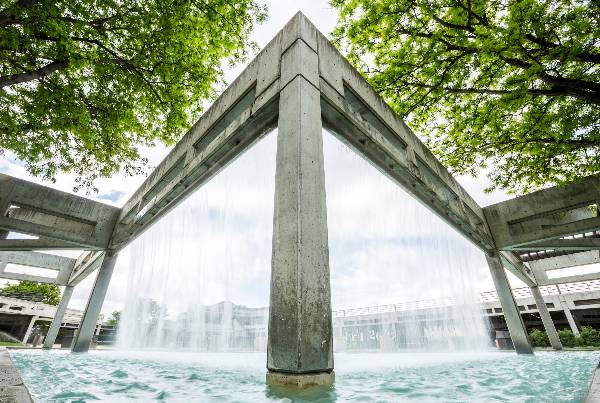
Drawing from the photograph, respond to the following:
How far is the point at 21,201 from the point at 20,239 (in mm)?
1565

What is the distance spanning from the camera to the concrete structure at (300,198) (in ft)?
9.37

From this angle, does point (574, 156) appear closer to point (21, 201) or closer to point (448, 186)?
point (448, 186)

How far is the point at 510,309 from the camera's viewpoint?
→ 1085 cm

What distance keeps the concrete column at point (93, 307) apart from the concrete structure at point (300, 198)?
40 millimetres

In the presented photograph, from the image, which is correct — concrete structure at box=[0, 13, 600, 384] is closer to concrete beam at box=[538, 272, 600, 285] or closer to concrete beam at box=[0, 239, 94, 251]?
concrete beam at box=[0, 239, 94, 251]

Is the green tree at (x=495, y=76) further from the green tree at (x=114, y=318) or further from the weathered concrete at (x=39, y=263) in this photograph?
the green tree at (x=114, y=318)

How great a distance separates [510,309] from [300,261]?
12.6 meters

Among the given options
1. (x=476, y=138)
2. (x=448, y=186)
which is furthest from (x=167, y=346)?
(x=476, y=138)

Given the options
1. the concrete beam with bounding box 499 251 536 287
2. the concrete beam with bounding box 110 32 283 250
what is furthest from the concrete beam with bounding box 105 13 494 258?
the concrete beam with bounding box 499 251 536 287

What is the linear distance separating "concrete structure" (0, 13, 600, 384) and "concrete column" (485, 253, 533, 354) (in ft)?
0.14

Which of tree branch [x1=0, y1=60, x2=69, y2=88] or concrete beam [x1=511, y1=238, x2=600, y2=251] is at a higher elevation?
tree branch [x1=0, y1=60, x2=69, y2=88]

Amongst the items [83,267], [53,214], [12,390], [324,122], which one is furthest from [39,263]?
[324,122]

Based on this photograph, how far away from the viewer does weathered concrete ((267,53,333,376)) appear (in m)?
2.60

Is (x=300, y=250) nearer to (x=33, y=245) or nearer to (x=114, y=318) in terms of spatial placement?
(x=33, y=245)
